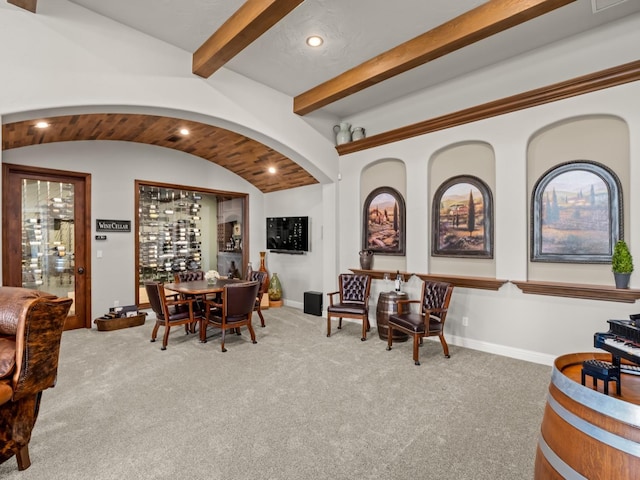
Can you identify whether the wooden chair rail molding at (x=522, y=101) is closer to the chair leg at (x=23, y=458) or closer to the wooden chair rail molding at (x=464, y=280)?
the wooden chair rail molding at (x=464, y=280)

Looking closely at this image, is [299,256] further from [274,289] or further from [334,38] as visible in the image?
[334,38]

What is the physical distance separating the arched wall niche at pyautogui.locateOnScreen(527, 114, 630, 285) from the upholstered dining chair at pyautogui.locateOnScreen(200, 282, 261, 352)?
11.4 ft

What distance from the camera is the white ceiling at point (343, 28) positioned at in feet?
10.7

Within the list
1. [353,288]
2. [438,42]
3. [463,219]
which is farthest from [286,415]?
[438,42]

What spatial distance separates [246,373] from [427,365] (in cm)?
200

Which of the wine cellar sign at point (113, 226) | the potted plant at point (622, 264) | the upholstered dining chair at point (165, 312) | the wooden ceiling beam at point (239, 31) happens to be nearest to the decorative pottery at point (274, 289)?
the upholstered dining chair at point (165, 312)

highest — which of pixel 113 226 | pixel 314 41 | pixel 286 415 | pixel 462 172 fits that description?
pixel 314 41

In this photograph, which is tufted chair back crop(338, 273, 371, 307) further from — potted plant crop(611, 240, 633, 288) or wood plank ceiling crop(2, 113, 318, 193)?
potted plant crop(611, 240, 633, 288)

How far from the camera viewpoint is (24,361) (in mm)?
1977

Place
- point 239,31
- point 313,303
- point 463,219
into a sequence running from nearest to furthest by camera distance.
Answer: point 239,31 < point 463,219 < point 313,303

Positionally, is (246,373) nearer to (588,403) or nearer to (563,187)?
(588,403)

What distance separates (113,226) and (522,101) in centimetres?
627

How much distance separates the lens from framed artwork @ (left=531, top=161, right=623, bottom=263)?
350 centimetres

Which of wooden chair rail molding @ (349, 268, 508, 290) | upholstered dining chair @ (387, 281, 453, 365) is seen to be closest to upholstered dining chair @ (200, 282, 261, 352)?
upholstered dining chair @ (387, 281, 453, 365)
